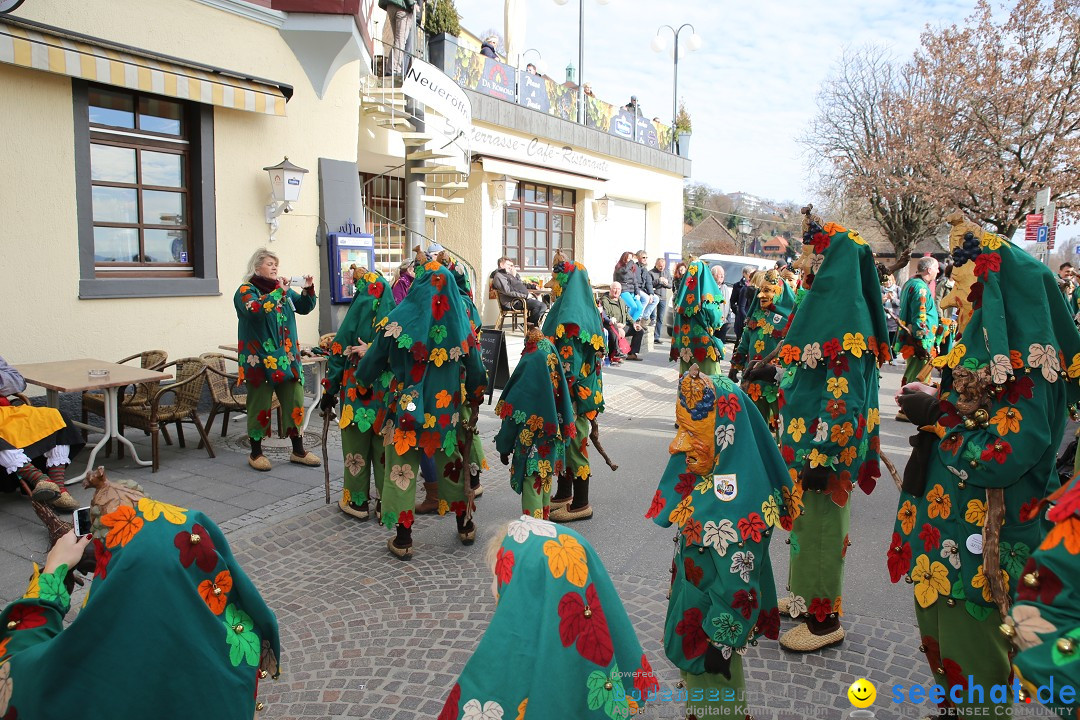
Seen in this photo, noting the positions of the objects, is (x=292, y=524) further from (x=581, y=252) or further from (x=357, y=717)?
(x=581, y=252)

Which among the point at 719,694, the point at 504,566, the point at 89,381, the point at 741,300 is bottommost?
the point at 719,694

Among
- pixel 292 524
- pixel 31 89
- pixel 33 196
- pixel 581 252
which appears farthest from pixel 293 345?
pixel 581 252

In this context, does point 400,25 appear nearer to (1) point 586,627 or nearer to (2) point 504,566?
(2) point 504,566

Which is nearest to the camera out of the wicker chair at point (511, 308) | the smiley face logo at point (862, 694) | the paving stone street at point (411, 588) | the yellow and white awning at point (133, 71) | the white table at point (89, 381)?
the smiley face logo at point (862, 694)

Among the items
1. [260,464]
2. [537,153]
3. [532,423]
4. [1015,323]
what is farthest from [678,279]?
[1015,323]

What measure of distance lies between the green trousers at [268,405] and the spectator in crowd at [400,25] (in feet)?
26.4

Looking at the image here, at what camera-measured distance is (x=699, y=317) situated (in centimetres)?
813

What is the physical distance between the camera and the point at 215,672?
1.95m

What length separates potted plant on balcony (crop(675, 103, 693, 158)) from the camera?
25234mm

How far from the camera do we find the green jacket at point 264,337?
6.88m

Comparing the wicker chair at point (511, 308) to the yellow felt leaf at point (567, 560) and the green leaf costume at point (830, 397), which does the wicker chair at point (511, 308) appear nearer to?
the green leaf costume at point (830, 397)

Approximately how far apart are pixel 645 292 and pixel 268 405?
1098 cm

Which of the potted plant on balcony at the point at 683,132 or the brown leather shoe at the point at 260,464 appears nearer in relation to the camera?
the brown leather shoe at the point at 260,464

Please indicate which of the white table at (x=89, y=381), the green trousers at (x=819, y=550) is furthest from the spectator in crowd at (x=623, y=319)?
the green trousers at (x=819, y=550)
